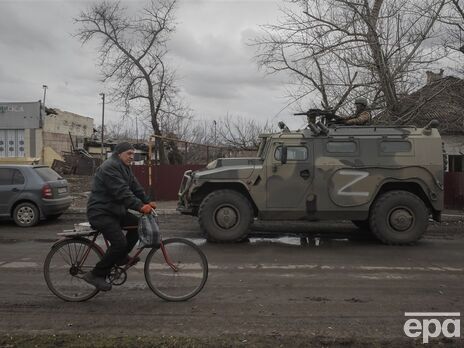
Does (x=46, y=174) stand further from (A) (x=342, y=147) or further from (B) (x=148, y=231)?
(B) (x=148, y=231)

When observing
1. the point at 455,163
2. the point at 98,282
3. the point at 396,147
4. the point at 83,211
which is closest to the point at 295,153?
the point at 396,147

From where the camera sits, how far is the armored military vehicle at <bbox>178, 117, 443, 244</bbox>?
33.5 ft

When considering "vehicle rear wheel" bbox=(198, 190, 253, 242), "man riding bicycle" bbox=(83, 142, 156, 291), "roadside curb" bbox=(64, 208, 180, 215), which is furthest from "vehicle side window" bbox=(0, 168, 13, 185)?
"man riding bicycle" bbox=(83, 142, 156, 291)

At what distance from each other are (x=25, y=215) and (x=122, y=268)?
7.78m

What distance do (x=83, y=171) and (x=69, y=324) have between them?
3227cm

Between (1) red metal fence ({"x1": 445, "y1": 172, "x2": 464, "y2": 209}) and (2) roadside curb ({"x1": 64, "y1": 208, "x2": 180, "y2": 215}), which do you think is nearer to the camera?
(2) roadside curb ({"x1": 64, "y1": 208, "x2": 180, "y2": 215})

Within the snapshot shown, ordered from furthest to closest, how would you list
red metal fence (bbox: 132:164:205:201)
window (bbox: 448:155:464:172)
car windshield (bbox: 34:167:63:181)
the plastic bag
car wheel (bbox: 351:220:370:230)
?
window (bbox: 448:155:464:172)
red metal fence (bbox: 132:164:205:201)
car windshield (bbox: 34:167:63:181)
car wheel (bbox: 351:220:370:230)
the plastic bag

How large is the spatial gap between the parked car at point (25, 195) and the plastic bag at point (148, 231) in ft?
25.8

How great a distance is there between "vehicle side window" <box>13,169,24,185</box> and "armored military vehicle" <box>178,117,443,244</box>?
199 inches

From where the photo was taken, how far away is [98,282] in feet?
19.2

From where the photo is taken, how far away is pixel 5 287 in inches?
264

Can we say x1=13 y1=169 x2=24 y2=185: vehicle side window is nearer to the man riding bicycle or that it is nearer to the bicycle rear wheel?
the bicycle rear wheel

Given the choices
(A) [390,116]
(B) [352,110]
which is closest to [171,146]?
(B) [352,110]

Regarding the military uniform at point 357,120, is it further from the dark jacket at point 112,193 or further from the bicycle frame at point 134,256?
the dark jacket at point 112,193
